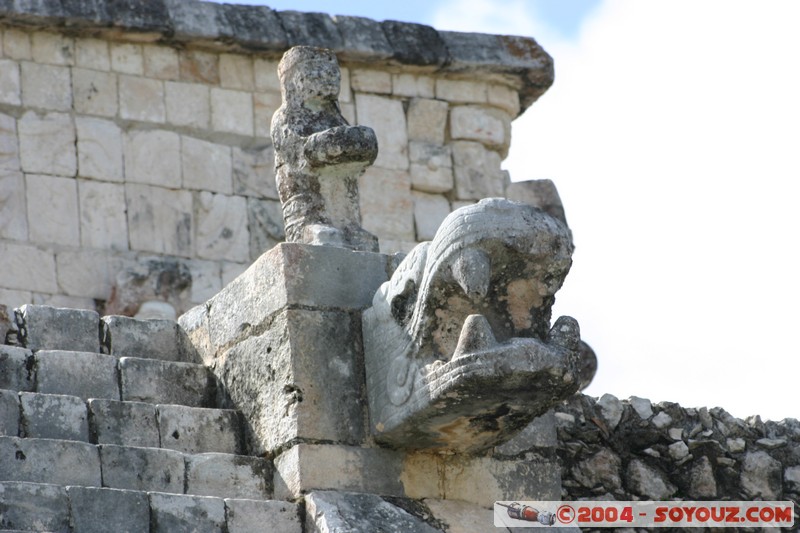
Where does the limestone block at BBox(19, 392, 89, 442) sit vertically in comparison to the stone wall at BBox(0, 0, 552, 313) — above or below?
below

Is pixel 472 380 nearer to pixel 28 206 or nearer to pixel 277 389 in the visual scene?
pixel 277 389

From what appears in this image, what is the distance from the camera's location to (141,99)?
15047mm

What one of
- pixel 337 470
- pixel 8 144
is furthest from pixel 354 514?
pixel 8 144

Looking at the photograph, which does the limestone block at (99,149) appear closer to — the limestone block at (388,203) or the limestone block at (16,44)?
the limestone block at (16,44)

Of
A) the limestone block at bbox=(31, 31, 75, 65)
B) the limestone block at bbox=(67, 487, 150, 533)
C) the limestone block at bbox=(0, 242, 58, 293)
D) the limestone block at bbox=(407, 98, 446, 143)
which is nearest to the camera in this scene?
the limestone block at bbox=(67, 487, 150, 533)

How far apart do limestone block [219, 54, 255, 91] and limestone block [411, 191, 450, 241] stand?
1.38 metres

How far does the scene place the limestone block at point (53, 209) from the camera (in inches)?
567

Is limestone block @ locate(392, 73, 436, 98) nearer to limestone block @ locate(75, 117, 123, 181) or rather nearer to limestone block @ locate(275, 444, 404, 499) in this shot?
limestone block @ locate(75, 117, 123, 181)

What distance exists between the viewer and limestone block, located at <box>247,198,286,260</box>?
15078mm

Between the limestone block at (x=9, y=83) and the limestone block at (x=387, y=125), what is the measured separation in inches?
93.5

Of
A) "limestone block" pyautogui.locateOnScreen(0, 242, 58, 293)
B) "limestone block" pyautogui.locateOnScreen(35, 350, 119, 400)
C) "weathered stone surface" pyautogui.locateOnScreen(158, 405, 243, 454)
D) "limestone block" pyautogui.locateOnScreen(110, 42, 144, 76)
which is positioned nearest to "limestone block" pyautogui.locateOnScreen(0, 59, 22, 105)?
"limestone block" pyautogui.locateOnScreen(110, 42, 144, 76)

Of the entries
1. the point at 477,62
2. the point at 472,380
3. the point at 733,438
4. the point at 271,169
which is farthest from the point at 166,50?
the point at 472,380

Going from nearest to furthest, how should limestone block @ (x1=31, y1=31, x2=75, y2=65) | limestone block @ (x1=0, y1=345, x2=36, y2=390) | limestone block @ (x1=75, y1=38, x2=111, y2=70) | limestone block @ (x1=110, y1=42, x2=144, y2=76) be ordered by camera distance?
1. limestone block @ (x1=0, y1=345, x2=36, y2=390)
2. limestone block @ (x1=31, y1=31, x2=75, y2=65)
3. limestone block @ (x1=75, y1=38, x2=111, y2=70)
4. limestone block @ (x1=110, y1=42, x2=144, y2=76)

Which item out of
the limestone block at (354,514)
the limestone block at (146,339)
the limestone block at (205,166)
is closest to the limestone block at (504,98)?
the limestone block at (205,166)
